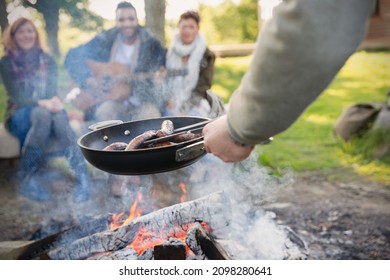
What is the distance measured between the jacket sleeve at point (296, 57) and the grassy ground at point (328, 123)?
1489 mm

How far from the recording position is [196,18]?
6.93ft

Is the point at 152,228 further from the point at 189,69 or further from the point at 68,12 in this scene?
the point at 68,12

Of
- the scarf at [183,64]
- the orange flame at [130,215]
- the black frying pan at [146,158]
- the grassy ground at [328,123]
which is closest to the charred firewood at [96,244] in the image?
the orange flame at [130,215]

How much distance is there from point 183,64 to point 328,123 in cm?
165

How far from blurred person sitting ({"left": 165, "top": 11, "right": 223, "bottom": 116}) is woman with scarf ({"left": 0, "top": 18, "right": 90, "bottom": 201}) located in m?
0.53

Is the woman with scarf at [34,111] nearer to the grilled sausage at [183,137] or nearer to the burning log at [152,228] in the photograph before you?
the burning log at [152,228]

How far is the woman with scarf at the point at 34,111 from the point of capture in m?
2.18

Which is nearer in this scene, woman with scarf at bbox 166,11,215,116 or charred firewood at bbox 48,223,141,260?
charred firewood at bbox 48,223,141,260

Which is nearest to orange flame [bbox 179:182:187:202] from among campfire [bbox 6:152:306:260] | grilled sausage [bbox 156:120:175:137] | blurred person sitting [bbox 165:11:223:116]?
campfire [bbox 6:152:306:260]

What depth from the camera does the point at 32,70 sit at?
2.26 m

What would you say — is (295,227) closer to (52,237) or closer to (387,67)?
(52,237)

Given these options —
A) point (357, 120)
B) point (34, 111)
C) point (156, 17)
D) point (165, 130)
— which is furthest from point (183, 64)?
point (357, 120)

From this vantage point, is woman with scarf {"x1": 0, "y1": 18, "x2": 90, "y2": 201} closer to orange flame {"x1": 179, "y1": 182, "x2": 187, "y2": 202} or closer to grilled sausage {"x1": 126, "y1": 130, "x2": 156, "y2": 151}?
orange flame {"x1": 179, "y1": 182, "x2": 187, "y2": 202}

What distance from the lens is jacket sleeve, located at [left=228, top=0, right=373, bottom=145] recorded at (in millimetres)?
891
